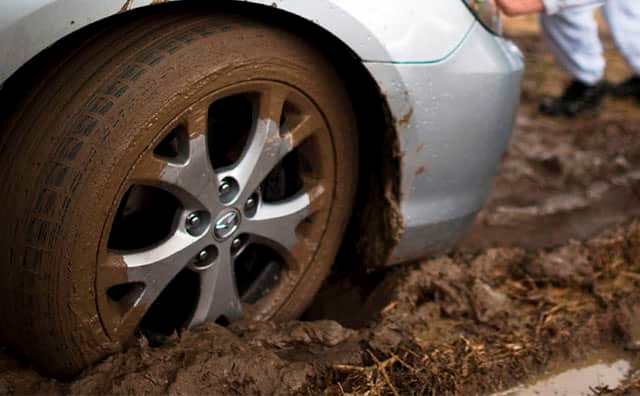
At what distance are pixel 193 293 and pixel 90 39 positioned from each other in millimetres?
785

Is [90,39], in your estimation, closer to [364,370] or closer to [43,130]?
[43,130]

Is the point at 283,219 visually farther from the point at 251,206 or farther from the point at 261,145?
the point at 261,145

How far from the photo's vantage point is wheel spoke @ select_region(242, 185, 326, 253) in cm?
217

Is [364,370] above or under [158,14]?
under

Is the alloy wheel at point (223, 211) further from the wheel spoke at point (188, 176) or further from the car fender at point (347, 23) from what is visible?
the car fender at point (347, 23)

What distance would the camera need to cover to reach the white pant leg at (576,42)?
12.9ft

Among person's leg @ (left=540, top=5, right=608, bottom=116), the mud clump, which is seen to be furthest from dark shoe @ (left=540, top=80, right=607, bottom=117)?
the mud clump

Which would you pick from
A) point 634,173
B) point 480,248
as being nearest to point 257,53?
point 480,248

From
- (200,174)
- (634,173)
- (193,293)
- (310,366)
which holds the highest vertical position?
(200,174)

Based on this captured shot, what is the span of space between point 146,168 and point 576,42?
112 inches

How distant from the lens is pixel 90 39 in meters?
1.84

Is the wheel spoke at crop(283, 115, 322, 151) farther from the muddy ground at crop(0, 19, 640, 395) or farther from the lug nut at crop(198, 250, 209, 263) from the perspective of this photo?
the muddy ground at crop(0, 19, 640, 395)

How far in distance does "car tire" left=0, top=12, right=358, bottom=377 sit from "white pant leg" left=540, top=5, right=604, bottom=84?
6.89 feet

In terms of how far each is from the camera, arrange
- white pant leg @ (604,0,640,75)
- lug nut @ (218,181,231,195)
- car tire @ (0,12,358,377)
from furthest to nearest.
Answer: white pant leg @ (604,0,640,75) < lug nut @ (218,181,231,195) < car tire @ (0,12,358,377)
